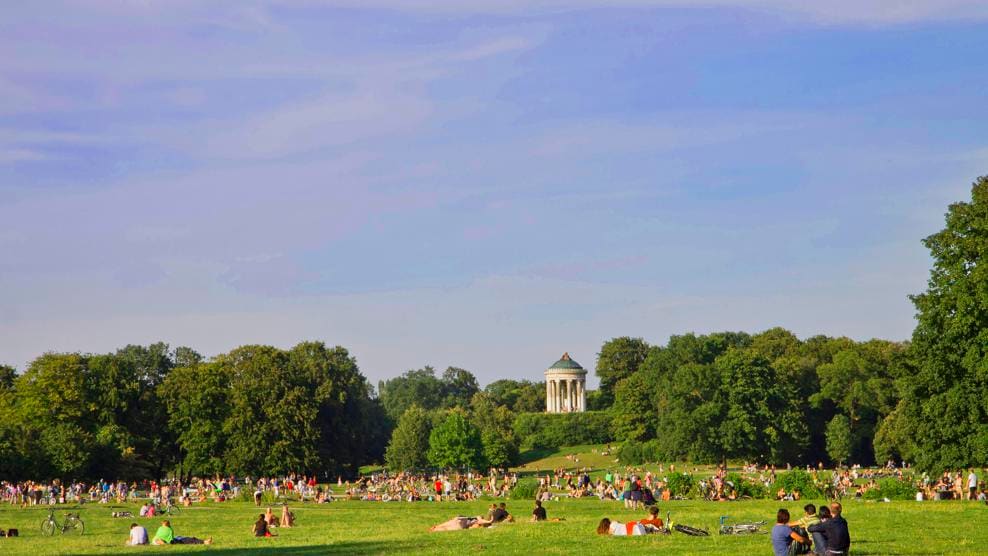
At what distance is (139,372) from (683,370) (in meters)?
41.9

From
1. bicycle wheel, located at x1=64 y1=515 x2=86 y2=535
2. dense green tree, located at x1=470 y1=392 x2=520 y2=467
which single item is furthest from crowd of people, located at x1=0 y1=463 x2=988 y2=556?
dense green tree, located at x1=470 y1=392 x2=520 y2=467

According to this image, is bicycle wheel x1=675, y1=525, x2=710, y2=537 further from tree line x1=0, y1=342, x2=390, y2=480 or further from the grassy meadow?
tree line x1=0, y1=342, x2=390, y2=480

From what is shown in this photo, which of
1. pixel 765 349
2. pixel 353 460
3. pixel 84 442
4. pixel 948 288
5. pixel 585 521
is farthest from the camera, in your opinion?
pixel 765 349

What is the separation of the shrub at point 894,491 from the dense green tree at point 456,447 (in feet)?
197

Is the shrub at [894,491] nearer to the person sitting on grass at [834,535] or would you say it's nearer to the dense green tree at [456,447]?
the person sitting on grass at [834,535]

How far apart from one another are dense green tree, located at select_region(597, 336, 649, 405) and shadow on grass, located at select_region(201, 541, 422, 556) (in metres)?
106

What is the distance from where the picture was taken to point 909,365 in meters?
53.4

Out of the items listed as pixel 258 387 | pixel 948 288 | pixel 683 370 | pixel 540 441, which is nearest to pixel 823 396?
pixel 683 370

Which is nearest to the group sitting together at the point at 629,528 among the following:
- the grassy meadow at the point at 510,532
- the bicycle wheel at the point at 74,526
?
the grassy meadow at the point at 510,532

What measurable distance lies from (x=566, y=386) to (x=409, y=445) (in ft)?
169

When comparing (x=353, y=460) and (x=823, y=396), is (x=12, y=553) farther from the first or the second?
(x=823, y=396)

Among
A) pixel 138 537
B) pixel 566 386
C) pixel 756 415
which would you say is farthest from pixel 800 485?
pixel 566 386

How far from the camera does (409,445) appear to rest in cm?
11381

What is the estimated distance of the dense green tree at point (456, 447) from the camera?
105 m
